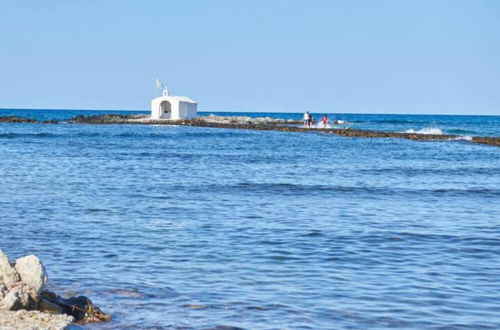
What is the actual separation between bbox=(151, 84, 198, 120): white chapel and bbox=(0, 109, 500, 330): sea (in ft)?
213

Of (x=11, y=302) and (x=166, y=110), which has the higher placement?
(x=166, y=110)

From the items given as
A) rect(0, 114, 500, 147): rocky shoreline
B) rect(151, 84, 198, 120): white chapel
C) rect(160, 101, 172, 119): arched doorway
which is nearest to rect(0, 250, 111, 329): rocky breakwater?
rect(0, 114, 500, 147): rocky shoreline

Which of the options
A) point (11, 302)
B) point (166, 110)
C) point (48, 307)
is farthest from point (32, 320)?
point (166, 110)

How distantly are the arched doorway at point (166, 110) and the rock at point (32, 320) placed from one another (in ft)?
301

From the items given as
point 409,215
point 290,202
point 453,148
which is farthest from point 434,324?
point 453,148

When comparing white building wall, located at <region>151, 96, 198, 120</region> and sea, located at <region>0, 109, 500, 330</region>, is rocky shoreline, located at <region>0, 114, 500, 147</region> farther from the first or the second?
sea, located at <region>0, 109, 500, 330</region>

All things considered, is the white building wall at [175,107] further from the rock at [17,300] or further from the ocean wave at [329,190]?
the rock at [17,300]

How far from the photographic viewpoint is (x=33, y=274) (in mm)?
9438

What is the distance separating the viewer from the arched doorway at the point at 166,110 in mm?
100000

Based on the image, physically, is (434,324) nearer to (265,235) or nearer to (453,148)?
(265,235)

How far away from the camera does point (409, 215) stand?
19594mm

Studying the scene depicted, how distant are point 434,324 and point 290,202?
487 inches

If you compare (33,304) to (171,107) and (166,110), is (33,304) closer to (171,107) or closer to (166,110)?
(171,107)

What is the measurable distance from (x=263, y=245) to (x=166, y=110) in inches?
3425
